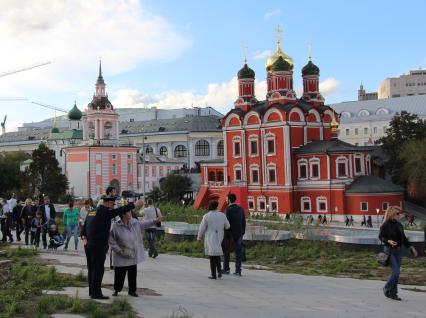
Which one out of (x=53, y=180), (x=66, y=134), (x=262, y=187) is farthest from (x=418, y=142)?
(x=66, y=134)

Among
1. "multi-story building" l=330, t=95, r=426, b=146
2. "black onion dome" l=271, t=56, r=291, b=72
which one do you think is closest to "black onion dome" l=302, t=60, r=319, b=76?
"black onion dome" l=271, t=56, r=291, b=72

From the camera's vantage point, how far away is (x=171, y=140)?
327 ft

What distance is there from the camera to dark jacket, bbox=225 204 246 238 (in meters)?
12.4

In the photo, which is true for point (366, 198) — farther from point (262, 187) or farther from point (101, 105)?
point (101, 105)

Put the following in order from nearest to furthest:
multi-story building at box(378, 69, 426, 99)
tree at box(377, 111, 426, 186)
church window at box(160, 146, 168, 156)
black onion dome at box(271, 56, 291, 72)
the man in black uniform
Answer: the man in black uniform
black onion dome at box(271, 56, 291, 72)
tree at box(377, 111, 426, 186)
church window at box(160, 146, 168, 156)
multi-story building at box(378, 69, 426, 99)

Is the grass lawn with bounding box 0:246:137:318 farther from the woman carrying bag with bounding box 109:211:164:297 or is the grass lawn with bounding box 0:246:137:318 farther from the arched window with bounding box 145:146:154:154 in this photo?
the arched window with bounding box 145:146:154:154

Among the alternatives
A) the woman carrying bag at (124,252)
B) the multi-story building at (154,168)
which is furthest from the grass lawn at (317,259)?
the multi-story building at (154,168)

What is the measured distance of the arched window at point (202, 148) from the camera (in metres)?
98.6

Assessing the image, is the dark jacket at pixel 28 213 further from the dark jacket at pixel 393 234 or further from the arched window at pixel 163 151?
the arched window at pixel 163 151

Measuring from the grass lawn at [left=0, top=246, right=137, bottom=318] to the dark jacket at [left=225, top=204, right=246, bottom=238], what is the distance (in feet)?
10.5

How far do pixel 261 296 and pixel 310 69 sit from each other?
53758mm

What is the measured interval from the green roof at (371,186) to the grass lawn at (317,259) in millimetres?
34370

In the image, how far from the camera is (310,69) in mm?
61625

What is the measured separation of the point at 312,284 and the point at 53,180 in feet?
188
